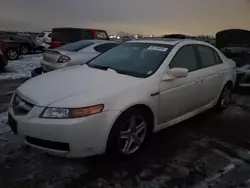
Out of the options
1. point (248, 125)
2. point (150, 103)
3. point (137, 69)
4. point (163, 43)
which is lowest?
point (248, 125)

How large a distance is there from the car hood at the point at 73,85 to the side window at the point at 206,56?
172 cm

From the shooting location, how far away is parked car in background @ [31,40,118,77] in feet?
24.0

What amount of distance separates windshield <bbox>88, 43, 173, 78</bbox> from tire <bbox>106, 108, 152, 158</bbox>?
1.85 ft

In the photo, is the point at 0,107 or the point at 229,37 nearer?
the point at 0,107

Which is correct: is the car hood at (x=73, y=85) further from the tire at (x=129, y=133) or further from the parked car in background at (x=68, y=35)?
the parked car in background at (x=68, y=35)

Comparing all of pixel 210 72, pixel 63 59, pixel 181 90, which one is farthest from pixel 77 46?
pixel 181 90

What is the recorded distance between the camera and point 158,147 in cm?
396

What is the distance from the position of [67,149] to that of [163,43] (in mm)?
2297

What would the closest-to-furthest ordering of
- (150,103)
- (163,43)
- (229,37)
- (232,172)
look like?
(232,172) < (150,103) < (163,43) < (229,37)

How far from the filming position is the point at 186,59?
14.4ft

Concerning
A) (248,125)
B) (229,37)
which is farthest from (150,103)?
(229,37)

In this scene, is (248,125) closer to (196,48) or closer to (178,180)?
(196,48)

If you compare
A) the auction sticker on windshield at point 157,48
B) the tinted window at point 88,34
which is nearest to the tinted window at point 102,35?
the tinted window at point 88,34

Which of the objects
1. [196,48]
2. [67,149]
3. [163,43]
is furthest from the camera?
[196,48]
